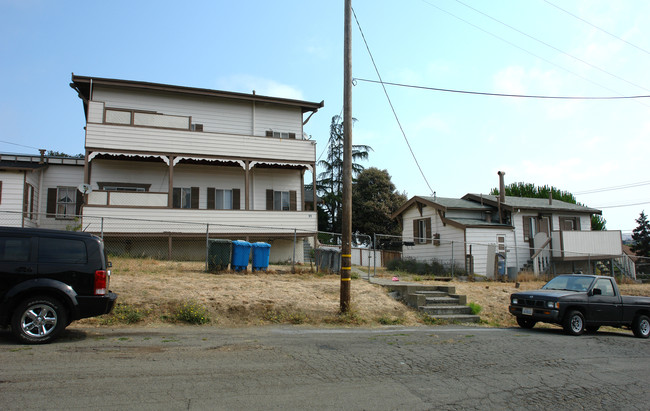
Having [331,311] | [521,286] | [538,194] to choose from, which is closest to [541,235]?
[521,286]

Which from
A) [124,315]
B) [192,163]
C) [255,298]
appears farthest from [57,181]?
[255,298]

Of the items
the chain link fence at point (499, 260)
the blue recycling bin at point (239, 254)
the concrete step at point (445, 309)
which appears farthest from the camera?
the chain link fence at point (499, 260)

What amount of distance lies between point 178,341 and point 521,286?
49.1ft

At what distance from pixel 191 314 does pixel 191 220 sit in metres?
11.2

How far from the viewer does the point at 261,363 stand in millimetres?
6957

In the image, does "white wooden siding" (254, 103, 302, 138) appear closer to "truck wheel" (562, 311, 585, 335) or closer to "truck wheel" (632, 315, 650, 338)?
"truck wheel" (562, 311, 585, 335)

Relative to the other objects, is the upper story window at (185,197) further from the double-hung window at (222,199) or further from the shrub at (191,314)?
the shrub at (191,314)

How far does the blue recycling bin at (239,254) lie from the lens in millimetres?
15008

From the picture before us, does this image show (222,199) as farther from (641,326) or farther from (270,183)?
(641,326)

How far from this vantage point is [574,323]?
38.3ft

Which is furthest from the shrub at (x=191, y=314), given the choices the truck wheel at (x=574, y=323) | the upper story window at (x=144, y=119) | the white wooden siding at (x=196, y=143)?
the upper story window at (x=144, y=119)

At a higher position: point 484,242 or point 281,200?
point 281,200

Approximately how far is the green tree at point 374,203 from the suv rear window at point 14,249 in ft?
96.0

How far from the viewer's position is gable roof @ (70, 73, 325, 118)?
2136 cm
